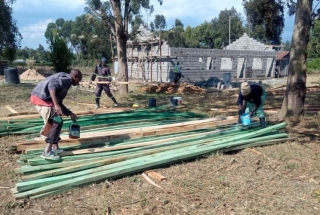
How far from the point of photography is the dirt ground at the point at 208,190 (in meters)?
3.57

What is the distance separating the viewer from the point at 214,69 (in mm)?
27922

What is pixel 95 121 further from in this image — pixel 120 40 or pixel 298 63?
pixel 120 40

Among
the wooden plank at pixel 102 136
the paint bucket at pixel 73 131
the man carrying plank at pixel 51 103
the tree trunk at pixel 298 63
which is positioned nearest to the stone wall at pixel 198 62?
the tree trunk at pixel 298 63

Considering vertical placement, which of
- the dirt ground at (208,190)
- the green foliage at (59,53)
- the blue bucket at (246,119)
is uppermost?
the green foliage at (59,53)

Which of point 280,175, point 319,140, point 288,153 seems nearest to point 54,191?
point 280,175

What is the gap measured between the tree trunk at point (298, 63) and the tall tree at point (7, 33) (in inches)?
1234

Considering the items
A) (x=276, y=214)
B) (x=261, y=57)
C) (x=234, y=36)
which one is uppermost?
(x=234, y=36)

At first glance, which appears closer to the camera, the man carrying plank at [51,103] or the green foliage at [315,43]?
the man carrying plank at [51,103]

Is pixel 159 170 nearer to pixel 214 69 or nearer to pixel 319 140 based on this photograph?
pixel 319 140

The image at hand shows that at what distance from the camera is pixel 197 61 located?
26.2m

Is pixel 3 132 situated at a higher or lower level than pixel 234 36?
lower

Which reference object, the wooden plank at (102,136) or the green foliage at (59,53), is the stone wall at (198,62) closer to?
the green foliage at (59,53)

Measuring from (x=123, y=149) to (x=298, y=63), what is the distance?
205 inches

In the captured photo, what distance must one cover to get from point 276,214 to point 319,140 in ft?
11.5
